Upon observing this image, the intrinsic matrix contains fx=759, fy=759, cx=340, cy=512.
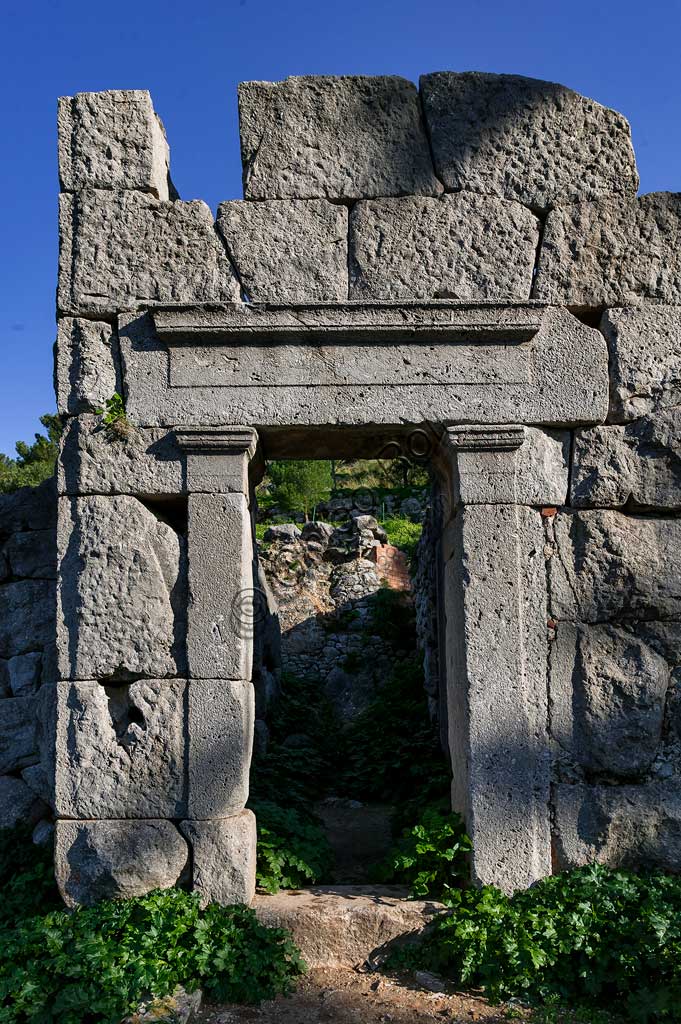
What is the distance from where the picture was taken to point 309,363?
4199 mm

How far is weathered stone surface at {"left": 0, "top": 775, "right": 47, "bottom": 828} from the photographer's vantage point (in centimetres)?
438

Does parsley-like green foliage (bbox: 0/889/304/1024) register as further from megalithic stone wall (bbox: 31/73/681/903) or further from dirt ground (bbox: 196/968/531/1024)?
megalithic stone wall (bbox: 31/73/681/903)

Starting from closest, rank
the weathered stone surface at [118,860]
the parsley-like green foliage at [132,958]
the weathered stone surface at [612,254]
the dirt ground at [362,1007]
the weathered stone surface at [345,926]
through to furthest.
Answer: the parsley-like green foliage at [132,958]
the dirt ground at [362,1007]
the weathered stone surface at [345,926]
the weathered stone surface at [118,860]
the weathered stone surface at [612,254]

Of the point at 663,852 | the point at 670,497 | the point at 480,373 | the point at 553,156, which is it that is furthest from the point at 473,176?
the point at 663,852

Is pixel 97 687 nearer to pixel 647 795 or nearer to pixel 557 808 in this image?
pixel 557 808

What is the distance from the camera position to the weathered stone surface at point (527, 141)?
4.39 meters

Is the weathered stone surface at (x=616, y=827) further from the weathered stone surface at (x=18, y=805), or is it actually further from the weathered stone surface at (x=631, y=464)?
the weathered stone surface at (x=18, y=805)

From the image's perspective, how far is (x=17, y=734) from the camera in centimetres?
450

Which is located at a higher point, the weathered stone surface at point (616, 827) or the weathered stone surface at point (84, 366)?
the weathered stone surface at point (84, 366)

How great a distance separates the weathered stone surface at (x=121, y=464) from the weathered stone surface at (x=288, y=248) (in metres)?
1.02

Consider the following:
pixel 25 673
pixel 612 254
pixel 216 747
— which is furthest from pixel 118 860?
pixel 612 254

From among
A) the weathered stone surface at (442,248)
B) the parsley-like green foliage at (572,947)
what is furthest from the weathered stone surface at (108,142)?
the parsley-like green foliage at (572,947)

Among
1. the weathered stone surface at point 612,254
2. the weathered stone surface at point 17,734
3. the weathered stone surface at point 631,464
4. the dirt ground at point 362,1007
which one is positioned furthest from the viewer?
the weathered stone surface at point 17,734

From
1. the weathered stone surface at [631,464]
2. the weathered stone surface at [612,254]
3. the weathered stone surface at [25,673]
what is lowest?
the weathered stone surface at [25,673]
